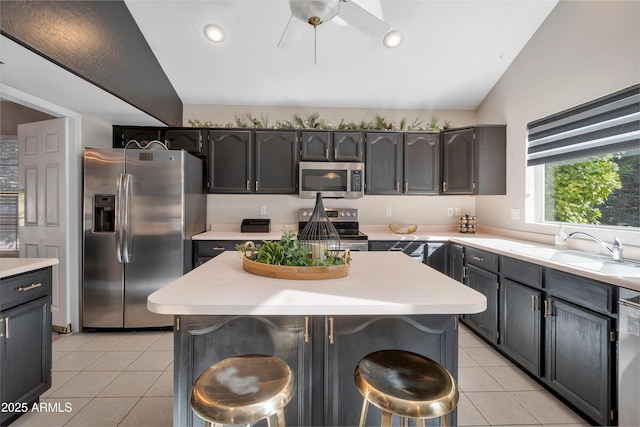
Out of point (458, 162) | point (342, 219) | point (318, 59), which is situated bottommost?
point (342, 219)

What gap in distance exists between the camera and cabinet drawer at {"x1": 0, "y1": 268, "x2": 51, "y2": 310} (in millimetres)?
1632

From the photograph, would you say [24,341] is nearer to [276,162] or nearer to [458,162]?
[276,162]

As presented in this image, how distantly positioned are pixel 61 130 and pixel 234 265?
2.52 meters

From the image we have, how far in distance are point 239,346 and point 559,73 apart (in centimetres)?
334

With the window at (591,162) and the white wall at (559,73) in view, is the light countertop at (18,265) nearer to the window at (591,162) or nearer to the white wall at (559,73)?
the white wall at (559,73)

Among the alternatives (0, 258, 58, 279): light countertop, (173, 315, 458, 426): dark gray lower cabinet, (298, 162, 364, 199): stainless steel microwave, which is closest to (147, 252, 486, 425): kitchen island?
(173, 315, 458, 426): dark gray lower cabinet

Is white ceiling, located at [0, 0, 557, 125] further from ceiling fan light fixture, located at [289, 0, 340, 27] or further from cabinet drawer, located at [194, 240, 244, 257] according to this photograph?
cabinet drawer, located at [194, 240, 244, 257]

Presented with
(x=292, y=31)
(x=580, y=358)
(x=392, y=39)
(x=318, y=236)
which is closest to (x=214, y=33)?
(x=292, y=31)

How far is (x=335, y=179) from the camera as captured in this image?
3.52 metres

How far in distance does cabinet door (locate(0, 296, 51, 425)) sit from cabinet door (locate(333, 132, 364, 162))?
286 cm

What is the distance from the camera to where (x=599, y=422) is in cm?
165

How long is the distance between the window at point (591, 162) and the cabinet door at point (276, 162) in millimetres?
2518

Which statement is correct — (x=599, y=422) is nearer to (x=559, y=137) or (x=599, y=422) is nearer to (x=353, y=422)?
(x=353, y=422)

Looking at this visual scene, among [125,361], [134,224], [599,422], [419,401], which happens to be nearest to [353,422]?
[419,401]
